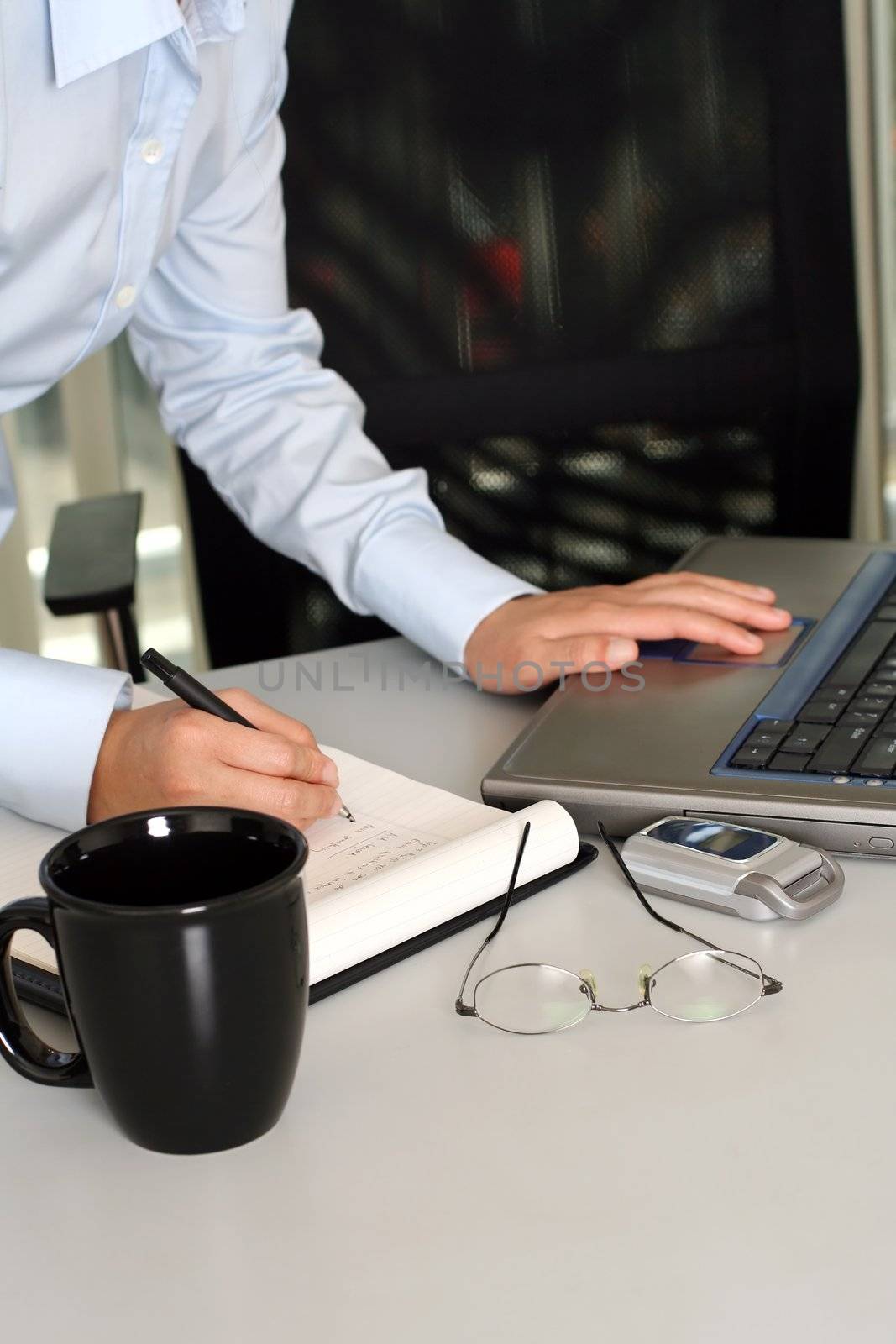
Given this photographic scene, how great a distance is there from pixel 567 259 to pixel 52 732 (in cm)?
82

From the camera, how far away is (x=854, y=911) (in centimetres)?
61

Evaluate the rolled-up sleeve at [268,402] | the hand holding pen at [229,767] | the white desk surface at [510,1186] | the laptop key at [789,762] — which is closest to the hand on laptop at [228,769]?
the hand holding pen at [229,767]

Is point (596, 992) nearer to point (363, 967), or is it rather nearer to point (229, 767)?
point (363, 967)

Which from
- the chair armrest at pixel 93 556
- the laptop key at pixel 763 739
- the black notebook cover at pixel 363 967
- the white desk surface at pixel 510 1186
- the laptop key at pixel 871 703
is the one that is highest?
the chair armrest at pixel 93 556

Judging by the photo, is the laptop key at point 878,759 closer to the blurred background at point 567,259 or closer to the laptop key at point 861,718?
the laptop key at point 861,718

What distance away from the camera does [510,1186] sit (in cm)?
45

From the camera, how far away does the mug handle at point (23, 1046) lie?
478 millimetres

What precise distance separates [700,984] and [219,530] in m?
0.92

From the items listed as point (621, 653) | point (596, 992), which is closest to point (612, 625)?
point (621, 653)

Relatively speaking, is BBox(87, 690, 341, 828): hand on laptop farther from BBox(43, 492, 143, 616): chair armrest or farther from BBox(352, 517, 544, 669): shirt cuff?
BBox(43, 492, 143, 616): chair armrest

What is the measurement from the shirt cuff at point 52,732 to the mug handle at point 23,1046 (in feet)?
0.68

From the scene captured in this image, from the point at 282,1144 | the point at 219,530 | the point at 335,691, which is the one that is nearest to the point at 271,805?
the point at 282,1144

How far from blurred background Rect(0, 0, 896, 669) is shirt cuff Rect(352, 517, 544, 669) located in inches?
13.8

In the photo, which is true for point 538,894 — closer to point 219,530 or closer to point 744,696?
point 744,696
